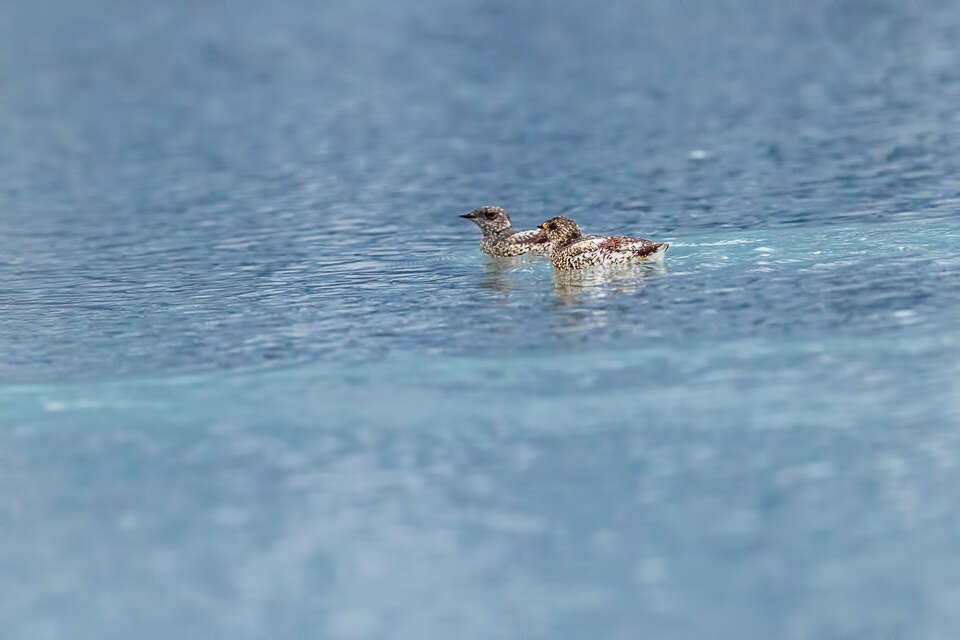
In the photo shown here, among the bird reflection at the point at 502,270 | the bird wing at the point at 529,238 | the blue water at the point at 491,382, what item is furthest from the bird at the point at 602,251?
the bird wing at the point at 529,238

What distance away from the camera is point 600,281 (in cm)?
1758

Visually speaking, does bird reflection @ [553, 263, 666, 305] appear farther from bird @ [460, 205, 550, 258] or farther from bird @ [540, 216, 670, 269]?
bird @ [460, 205, 550, 258]

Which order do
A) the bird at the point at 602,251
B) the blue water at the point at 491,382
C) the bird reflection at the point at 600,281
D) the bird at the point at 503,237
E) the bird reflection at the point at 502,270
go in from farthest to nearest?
the bird at the point at 503,237 < the bird at the point at 602,251 < the bird reflection at the point at 502,270 < the bird reflection at the point at 600,281 < the blue water at the point at 491,382

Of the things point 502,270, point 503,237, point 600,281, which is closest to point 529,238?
point 503,237

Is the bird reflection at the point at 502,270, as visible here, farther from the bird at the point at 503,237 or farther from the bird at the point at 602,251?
the bird at the point at 602,251

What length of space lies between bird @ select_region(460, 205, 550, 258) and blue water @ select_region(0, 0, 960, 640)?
0.40m

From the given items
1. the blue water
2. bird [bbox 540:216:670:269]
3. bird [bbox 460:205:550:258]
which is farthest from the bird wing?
bird [bbox 540:216:670:269]

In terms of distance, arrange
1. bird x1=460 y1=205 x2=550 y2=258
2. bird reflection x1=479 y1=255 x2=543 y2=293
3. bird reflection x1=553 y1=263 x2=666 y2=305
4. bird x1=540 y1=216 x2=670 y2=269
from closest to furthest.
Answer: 1. bird reflection x1=553 y1=263 x2=666 y2=305
2. bird reflection x1=479 y1=255 x2=543 y2=293
3. bird x1=540 y1=216 x2=670 y2=269
4. bird x1=460 y1=205 x2=550 y2=258

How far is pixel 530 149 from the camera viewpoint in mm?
28656

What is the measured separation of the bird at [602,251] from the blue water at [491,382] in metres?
0.35

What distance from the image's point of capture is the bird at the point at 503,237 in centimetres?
2012

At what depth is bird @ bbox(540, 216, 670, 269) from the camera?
59.5 feet

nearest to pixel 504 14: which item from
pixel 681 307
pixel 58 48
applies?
pixel 58 48

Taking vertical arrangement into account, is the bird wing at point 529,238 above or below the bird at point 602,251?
above
